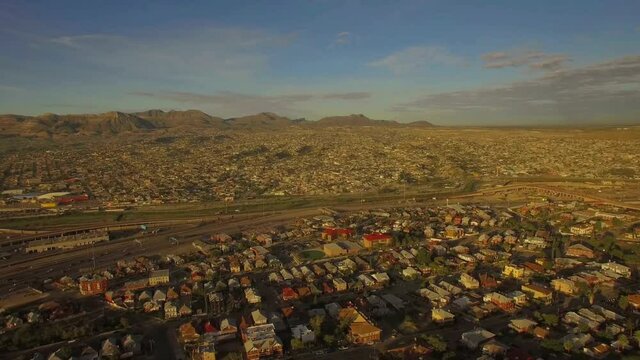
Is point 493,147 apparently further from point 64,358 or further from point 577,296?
point 64,358

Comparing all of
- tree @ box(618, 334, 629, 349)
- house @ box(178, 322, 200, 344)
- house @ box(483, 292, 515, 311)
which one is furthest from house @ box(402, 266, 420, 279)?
house @ box(178, 322, 200, 344)

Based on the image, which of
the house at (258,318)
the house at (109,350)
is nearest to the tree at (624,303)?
the house at (258,318)

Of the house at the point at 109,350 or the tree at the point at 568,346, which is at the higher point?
the tree at the point at 568,346

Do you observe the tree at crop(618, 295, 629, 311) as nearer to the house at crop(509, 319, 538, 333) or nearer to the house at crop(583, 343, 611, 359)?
the house at crop(583, 343, 611, 359)

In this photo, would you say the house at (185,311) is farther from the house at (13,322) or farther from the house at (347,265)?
the house at (347,265)

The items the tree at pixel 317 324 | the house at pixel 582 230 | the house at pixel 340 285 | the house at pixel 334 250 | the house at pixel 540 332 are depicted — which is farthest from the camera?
the house at pixel 582 230

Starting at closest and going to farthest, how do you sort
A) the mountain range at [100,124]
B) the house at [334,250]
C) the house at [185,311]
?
the house at [185,311]
the house at [334,250]
the mountain range at [100,124]

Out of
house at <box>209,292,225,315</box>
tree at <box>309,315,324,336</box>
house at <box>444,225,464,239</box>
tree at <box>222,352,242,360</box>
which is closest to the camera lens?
tree at <box>222,352,242,360</box>
